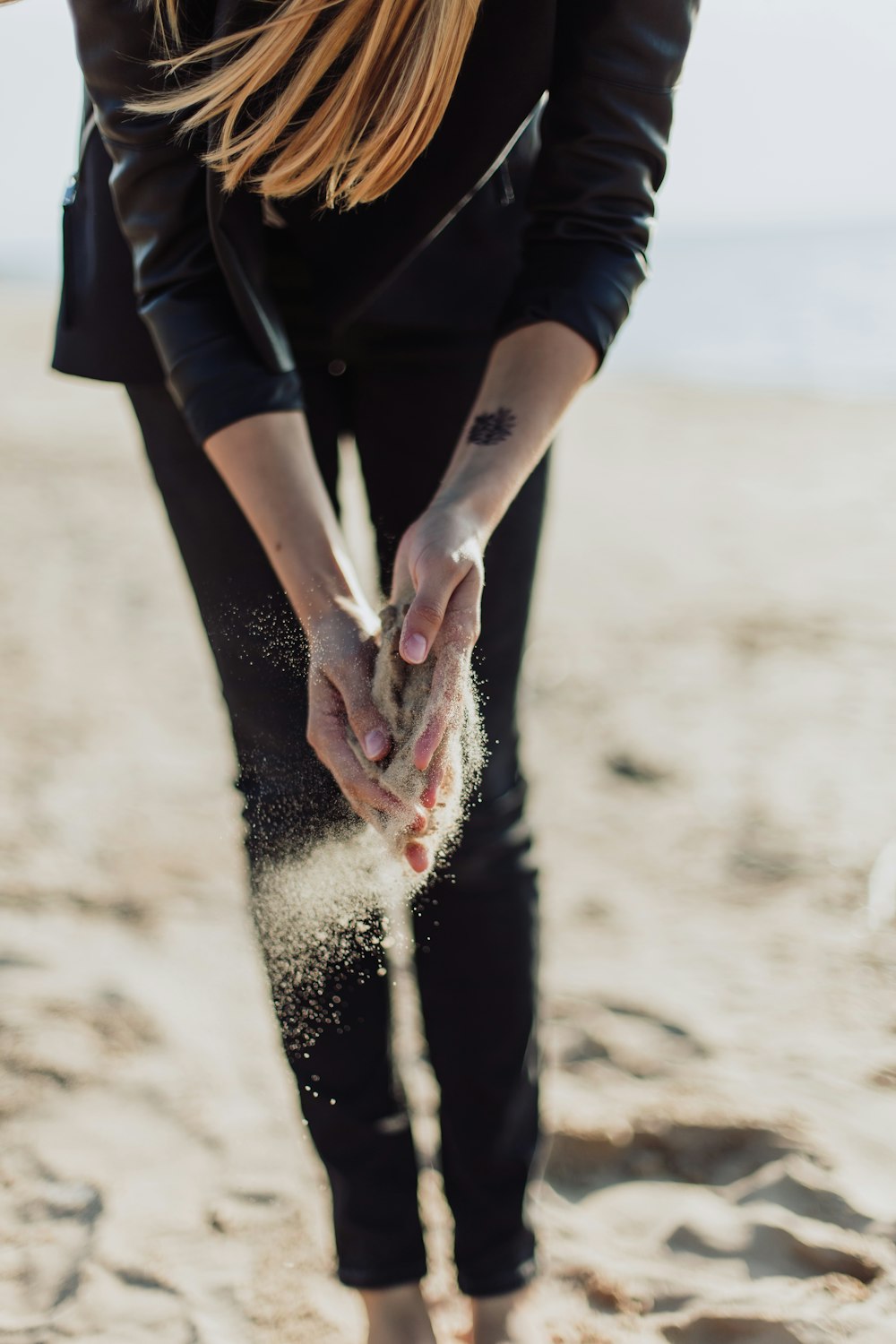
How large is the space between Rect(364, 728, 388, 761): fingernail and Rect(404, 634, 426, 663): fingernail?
0.26 ft

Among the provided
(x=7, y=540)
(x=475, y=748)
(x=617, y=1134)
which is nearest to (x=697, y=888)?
(x=617, y=1134)

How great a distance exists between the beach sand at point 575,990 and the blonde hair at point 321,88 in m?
0.67

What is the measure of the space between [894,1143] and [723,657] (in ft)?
7.10

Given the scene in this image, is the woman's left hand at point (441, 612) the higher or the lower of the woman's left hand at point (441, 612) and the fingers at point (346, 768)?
the higher

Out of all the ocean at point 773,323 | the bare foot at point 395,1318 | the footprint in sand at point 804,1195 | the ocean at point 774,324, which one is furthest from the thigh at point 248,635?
the ocean at point 773,323

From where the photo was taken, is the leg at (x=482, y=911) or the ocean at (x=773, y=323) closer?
the leg at (x=482, y=911)

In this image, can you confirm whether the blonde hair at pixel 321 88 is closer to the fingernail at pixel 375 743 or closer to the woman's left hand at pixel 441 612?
the woman's left hand at pixel 441 612

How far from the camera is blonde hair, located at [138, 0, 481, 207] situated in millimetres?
1093

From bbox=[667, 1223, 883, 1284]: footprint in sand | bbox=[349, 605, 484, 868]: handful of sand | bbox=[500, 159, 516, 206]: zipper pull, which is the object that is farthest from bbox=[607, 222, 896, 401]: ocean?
bbox=[349, 605, 484, 868]: handful of sand

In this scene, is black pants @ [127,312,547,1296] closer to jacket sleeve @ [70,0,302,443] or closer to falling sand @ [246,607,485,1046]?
falling sand @ [246,607,485,1046]

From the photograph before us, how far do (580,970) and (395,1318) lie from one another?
3.03ft

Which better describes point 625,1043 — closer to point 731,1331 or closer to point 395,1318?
point 731,1331

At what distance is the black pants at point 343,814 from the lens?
128 cm

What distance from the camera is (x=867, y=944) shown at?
7.32 feet
